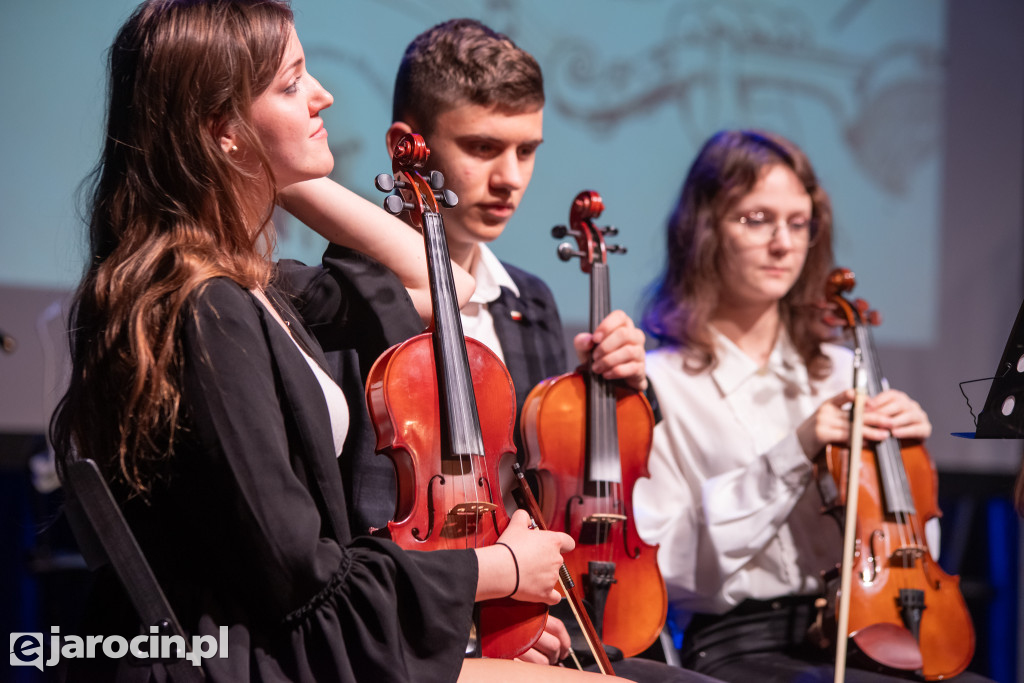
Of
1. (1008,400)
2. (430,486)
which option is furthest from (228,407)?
(1008,400)

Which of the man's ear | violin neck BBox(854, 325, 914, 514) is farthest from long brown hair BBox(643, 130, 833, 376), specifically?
the man's ear

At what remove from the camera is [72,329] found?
4.33ft

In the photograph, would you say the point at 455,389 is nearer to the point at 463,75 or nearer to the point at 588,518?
the point at 588,518

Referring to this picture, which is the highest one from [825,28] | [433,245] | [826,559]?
[825,28]

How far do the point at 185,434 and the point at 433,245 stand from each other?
48 cm

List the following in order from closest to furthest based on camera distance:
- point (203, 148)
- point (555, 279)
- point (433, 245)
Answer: point (203, 148) → point (433, 245) → point (555, 279)

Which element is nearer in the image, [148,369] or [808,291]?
[148,369]

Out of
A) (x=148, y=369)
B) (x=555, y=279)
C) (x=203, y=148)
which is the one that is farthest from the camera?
(x=555, y=279)

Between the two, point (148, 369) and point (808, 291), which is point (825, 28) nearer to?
point (808, 291)

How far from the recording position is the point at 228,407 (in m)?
1.15

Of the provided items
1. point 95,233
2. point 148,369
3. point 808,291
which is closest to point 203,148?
point 95,233

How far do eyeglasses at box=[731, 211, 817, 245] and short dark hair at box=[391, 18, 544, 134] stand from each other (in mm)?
656

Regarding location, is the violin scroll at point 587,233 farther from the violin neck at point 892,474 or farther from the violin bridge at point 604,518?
the violin neck at point 892,474

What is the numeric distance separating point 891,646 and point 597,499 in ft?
2.11
